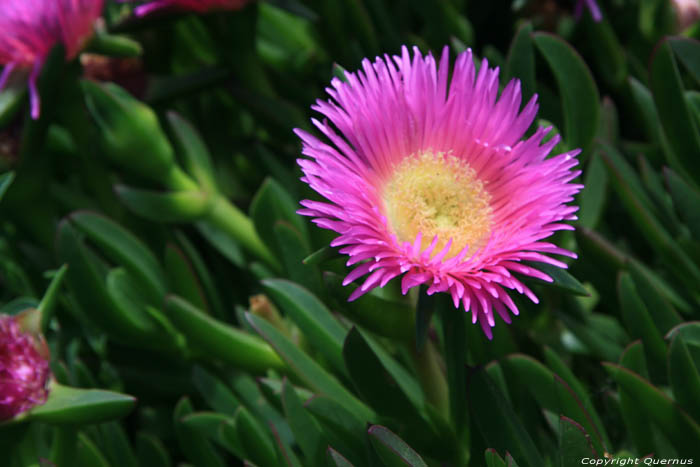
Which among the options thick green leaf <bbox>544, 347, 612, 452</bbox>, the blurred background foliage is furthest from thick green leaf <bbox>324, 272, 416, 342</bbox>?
thick green leaf <bbox>544, 347, 612, 452</bbox>

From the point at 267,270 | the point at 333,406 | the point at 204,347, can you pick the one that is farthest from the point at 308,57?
the point at 333,406

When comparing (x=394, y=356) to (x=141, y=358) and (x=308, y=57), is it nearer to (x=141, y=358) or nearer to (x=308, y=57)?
(x=141, y=358)

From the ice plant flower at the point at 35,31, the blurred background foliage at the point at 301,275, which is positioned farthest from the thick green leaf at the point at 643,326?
the ice plant flower at the point at 35,31

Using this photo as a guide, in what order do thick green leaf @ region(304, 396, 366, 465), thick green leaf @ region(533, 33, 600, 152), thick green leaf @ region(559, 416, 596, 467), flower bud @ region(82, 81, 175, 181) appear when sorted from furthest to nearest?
1. flower bud @ region(82, 81, 175, 181)
2. thick green leaf @ region(533, 33, 600, 152)
3. thick green leaf @ region(304, 396, 366, 465)
4. thick green leaf @ region(559, 416, 596, 467)

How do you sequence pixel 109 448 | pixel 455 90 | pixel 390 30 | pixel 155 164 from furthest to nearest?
pixel 390 30 → pixel 155 164 → pixel 109 448 → pixel 455 90

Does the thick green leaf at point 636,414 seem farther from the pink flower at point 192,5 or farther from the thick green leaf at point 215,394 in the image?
the pink flower at point 192,5

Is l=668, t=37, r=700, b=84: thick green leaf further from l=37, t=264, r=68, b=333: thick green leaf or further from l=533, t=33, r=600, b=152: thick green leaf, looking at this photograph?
l=37, t=264, r=68, b=333: thick green leaf
